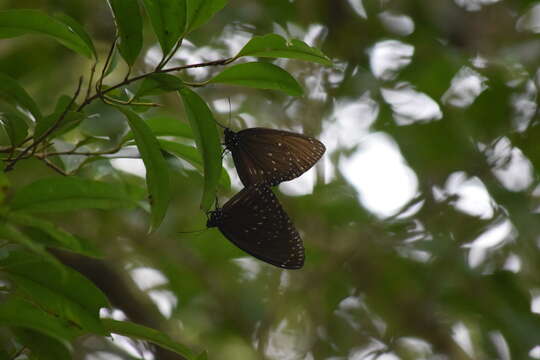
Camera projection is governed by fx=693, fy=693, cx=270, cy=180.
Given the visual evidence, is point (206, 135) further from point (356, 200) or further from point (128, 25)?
point (356, 200)

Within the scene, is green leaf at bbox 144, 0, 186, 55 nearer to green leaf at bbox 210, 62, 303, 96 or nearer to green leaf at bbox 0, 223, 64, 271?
green leaf at bbox 210, 62, 303, 96

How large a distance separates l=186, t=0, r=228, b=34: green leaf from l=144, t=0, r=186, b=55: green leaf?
3 centimetres

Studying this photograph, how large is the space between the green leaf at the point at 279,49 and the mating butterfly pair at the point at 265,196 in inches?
9.8

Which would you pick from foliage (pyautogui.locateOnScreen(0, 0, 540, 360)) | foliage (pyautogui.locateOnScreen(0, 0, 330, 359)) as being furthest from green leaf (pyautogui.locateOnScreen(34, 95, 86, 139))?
foliage (pyautogui.locateOnScreen(0, 0, 540, 360))

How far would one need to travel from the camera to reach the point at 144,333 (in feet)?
3.33

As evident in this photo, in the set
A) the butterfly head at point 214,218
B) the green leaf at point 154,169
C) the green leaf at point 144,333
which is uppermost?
the green leaf at point 154,169

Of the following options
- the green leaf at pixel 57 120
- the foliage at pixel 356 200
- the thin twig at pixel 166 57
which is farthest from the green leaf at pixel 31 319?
the foliage at pixel 356 200

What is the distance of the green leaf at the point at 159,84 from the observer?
2.88 ft

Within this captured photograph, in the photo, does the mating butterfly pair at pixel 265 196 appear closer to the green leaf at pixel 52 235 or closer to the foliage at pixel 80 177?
the foliage at pixel 80 177

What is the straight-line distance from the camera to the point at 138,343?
2.08 metres

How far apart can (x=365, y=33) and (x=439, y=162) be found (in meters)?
0.55

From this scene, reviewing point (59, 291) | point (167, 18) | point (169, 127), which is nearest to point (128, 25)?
point (167, 18)

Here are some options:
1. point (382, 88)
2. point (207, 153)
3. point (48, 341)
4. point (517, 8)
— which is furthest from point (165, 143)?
point (517, 8)

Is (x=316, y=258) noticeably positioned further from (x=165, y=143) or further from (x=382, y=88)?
(x=165, y=143)
